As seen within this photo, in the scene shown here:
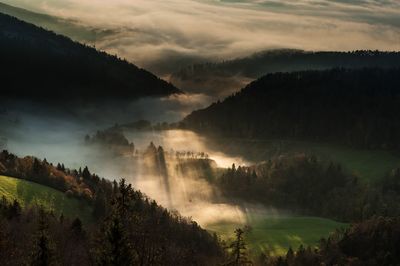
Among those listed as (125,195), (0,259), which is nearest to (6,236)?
(0,259)

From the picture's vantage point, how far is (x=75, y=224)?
149000 mm

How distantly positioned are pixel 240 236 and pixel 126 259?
1876 centimetres

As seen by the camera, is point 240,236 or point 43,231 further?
point 240,236

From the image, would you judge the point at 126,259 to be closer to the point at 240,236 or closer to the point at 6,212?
the point at 240,236

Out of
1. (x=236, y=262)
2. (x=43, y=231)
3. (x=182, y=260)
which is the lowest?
(x=182, y=260)

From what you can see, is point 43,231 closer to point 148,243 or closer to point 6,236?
point 148,243

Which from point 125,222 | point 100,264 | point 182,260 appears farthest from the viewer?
point 182,260

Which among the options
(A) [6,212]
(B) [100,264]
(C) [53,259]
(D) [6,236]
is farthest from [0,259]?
(A) [6,212]

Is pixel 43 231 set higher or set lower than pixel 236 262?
higher

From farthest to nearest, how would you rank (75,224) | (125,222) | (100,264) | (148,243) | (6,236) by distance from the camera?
(75,224) < (6,236) < (148,243) < (125,222) < (100,264)

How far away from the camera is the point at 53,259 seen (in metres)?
81.3

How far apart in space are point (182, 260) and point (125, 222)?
136 feet

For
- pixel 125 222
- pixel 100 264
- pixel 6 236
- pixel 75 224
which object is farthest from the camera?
pixel 75 224

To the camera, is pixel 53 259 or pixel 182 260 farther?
pixel 182 260
